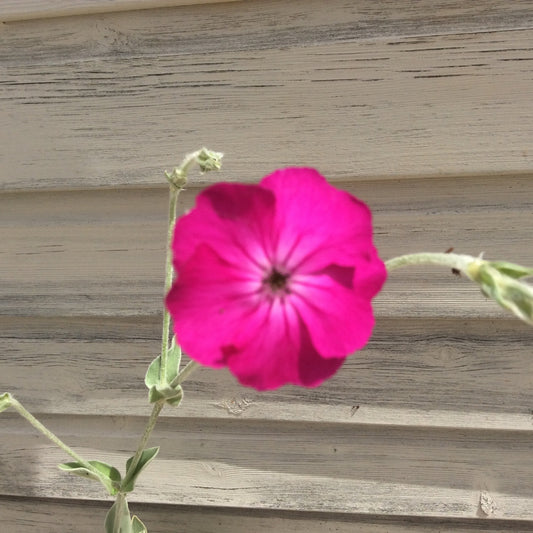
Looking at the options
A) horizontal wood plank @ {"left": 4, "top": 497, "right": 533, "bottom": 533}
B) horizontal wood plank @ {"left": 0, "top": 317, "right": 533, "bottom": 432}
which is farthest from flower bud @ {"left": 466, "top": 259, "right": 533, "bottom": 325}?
horizontal wood plank @ {"left": 4, "top": 497, "right": 533, "bottom": 533}

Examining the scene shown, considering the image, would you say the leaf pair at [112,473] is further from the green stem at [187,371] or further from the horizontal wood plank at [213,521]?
the horizontal wood plank at [213,521]

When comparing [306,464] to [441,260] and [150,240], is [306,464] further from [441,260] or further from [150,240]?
[441,260]

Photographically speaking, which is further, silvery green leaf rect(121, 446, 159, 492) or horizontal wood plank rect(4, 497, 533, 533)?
horizontal wood plank rect(4, 497, 533, 533)

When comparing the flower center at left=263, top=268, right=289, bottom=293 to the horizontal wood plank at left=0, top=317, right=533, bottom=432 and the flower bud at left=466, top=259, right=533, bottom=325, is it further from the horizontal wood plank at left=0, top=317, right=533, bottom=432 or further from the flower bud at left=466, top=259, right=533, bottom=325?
the horizontal wood plank at left=0, top=317, right=533, bottom=432

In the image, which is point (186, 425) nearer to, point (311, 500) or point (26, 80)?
point (311, 500)

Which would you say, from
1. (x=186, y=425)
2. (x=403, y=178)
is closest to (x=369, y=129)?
(x=403, y=178)

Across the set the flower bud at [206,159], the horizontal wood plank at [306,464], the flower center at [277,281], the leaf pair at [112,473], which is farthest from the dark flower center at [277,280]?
the horizontal wood plank at [306,464]
